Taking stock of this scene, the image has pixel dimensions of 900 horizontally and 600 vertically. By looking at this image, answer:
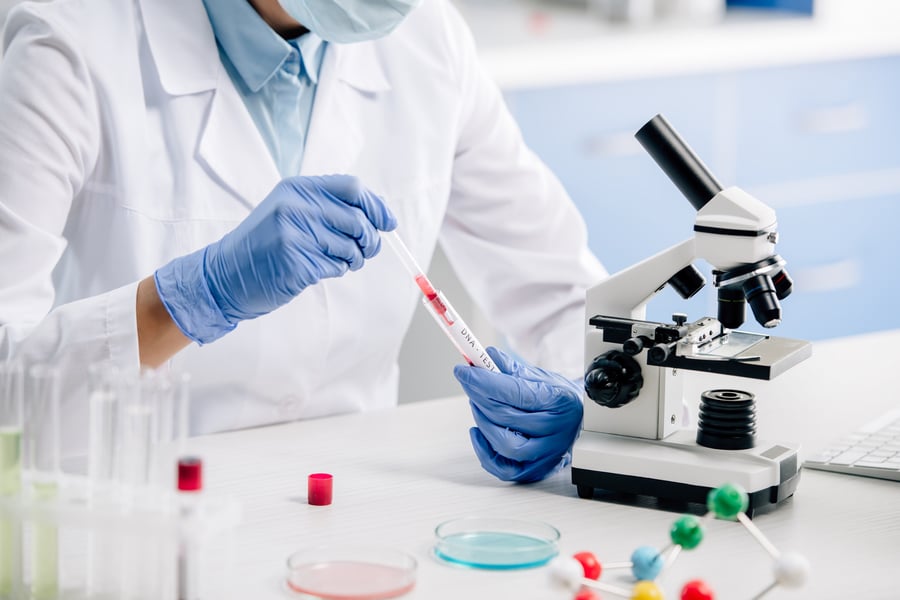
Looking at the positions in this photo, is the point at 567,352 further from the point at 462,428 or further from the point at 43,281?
the point at 43,281

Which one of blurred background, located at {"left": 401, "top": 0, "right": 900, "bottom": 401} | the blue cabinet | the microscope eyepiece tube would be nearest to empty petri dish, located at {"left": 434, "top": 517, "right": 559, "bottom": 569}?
the microscope eyepiece tube

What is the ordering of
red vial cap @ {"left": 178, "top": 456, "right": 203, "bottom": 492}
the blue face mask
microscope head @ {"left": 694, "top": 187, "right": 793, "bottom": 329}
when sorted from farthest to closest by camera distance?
the blue face mask < microscope head @ {"left": 694, "top": 187, "right": 793, "bottom": 329} < red vial cap @ {"left": 178, "top": 456, "right": 203, "bottom": 492}

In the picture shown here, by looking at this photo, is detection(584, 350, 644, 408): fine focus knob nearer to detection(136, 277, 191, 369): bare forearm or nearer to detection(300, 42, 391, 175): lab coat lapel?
detection(136, 277, 191, 369): bare forearm

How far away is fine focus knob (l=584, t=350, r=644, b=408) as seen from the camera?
1.38 m

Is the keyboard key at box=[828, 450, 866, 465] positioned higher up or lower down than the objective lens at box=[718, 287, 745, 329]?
lower down

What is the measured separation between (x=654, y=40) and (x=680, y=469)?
7.35 feet

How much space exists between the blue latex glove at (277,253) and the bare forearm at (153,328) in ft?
0.05

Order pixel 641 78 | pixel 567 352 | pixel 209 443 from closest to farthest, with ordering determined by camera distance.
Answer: pixel 209 443
pixel 567 352
pixel 641 78

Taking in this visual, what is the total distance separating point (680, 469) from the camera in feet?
4.41

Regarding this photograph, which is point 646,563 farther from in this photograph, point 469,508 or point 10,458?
point 10,458

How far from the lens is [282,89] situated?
71.8 inches

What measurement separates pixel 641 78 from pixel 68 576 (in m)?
2.60

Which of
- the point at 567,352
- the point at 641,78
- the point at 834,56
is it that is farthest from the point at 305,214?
the point at 834,56

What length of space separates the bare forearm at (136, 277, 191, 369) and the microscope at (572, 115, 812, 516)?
1.55 feet
